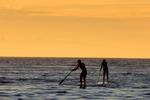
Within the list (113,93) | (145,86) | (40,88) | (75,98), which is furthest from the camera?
(145,86)

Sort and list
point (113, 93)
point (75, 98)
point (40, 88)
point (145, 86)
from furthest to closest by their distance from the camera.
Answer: point (145, 86) → point (40, 88) → point (113, 93) → point (75, 98)

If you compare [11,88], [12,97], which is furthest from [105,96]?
[11,88]

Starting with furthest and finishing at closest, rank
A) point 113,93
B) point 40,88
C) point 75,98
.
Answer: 1. point 40,88
2. point 113,93
3. point 75,98

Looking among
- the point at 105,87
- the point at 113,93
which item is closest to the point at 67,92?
the point at 113,93

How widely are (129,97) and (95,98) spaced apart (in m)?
2.34

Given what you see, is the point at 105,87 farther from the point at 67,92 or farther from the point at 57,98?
the point at 57,98

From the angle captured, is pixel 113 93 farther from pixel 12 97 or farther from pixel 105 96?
pixel 12 97

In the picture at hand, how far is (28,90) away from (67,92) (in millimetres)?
3259

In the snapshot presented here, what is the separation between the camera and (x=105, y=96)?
43906mm

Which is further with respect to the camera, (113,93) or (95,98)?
(113,93)

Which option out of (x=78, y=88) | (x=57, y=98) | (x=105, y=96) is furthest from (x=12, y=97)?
(x=78, y=88)

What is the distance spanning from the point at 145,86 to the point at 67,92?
9317mm

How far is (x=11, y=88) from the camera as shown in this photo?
168 ft

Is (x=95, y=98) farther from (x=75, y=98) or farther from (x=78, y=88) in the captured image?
(x=78, y=88)
